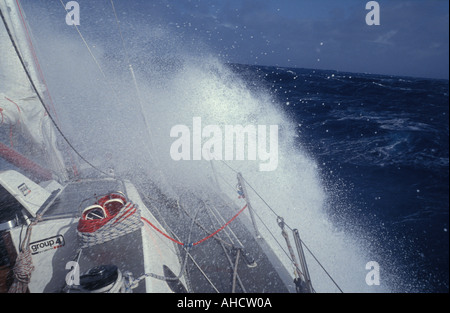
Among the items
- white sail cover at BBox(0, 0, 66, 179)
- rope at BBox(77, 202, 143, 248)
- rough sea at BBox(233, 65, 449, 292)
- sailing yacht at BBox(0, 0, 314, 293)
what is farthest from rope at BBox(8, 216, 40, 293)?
rough sea at BBox(233, 65, 449, 292)

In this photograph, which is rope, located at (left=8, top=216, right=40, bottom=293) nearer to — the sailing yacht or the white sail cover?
the sailing yacht

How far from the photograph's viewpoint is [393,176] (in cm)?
833

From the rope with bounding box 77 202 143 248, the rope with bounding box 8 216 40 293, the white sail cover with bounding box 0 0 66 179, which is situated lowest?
the rope with bounding box 8 216 40 293

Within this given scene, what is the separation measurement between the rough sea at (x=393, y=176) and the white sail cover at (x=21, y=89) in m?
8.56

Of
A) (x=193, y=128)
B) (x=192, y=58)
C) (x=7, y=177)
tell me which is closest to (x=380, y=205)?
(x=193, y=128)

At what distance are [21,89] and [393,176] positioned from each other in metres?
11.9

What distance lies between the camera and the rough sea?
5.95 meters

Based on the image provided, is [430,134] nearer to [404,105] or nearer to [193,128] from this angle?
[404,105]

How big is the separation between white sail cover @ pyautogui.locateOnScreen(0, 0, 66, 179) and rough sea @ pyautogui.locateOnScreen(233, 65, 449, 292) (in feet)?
28.1

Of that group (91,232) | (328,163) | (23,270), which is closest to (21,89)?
(23,270)

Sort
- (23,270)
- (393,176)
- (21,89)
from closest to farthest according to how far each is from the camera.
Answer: (23,270) → (21,89) → (393,176)

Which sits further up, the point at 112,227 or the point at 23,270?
the point at 112,227

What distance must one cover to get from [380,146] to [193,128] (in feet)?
29.3

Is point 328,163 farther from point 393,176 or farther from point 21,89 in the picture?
point 21,89
